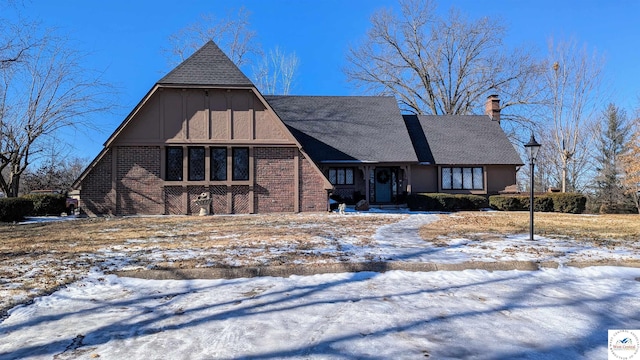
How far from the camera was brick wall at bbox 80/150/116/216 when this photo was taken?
15078 millimetres

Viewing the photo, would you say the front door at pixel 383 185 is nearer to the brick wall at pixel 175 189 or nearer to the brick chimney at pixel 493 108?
the brick wall at pixel 175 189

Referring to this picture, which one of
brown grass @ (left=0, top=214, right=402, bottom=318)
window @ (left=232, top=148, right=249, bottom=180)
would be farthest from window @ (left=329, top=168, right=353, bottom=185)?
brown grass @ (left=0, top=214, right=402, bottom=318)

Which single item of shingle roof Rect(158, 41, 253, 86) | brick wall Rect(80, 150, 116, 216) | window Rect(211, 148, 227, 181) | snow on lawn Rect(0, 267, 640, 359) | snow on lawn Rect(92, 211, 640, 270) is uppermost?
shingle roof Rect(158, 41, 253, 86)

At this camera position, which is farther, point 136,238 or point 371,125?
point 371,125

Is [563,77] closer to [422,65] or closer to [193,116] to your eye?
[422,65]

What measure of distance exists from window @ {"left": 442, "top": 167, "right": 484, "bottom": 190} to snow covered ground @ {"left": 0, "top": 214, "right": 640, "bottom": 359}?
52.6 feet

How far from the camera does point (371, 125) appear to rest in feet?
72.0

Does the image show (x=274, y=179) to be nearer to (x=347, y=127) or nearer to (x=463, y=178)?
(x=347, y=127)

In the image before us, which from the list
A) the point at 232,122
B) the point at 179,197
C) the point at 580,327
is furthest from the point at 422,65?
the point at 580,327

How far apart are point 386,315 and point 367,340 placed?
65 cm

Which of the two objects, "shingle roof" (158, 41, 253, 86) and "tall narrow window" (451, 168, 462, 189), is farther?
"tall narrow window" (451, 168, 462, 189)

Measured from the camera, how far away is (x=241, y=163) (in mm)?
15984

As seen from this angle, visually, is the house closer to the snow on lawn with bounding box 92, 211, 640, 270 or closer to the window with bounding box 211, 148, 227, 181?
the window with bounding box 211, 148, 227, 181

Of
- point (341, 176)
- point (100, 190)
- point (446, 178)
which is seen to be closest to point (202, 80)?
point (100, 190)
